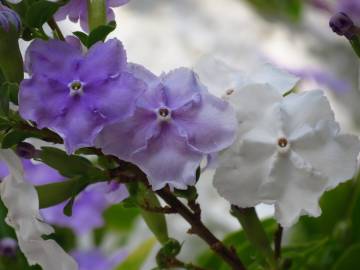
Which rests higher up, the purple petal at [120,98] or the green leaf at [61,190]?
the purple petal at [120,98]

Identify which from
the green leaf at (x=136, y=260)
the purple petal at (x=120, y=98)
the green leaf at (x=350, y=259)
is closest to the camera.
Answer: the purple petal at (x=120, y=98)

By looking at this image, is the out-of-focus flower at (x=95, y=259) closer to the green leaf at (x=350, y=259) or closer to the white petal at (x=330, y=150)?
the green leaf at (x=350, y=259)

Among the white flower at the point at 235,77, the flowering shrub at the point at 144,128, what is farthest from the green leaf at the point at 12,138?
the white flower at the point at 235,77

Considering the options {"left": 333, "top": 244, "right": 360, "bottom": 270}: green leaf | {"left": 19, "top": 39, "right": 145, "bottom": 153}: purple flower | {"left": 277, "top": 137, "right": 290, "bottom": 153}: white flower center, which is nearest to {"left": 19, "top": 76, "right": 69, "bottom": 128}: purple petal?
{"left": 19, "top": 39, "right": 145, "bottom": 153}: purple flower

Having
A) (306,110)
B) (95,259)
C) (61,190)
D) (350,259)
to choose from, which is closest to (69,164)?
(61,190)

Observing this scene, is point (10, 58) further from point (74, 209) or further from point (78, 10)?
point (74, 209)
